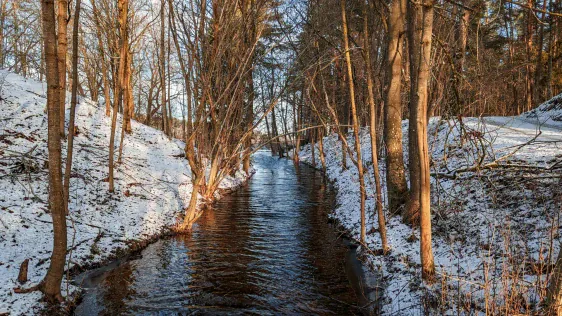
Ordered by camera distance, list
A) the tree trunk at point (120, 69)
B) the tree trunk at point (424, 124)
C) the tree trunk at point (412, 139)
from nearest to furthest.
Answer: the tree trunk at point (424, 124), the tree trunk at point (412, 139), the tree trunk at point (120, 69)

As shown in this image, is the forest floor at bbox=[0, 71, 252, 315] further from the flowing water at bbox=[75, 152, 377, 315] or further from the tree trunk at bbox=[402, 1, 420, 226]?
the tree trunk at bbox=[402, 1, 420, 226]

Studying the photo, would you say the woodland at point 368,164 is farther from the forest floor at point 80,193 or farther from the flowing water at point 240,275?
the flowing water at point 240,275

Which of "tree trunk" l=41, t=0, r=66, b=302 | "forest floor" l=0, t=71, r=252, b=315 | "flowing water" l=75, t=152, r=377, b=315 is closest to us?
"tree trunk" l=41, t=0, r=66, b=302

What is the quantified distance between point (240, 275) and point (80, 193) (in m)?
6.13

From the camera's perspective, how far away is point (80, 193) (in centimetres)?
974

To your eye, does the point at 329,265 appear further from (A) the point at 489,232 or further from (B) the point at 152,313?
(B) the point at 152,313

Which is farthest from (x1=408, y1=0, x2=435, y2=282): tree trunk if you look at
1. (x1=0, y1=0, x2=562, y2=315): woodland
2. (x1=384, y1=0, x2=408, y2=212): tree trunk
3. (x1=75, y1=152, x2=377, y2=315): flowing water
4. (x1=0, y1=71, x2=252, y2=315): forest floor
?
(x1=0, y1=71, x2=252, y2=315): forest floor

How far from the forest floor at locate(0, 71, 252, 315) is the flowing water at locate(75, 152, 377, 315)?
2.20 ft

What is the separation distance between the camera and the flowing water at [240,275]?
5.38 metres

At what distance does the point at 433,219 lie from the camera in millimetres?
7363

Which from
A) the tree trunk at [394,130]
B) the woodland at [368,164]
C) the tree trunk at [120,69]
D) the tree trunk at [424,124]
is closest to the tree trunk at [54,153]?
the woodland at [368,164]

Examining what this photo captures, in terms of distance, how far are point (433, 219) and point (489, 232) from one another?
148 cm

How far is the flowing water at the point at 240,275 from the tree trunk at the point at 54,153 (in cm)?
64

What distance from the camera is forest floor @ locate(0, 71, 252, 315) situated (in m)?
5.97
